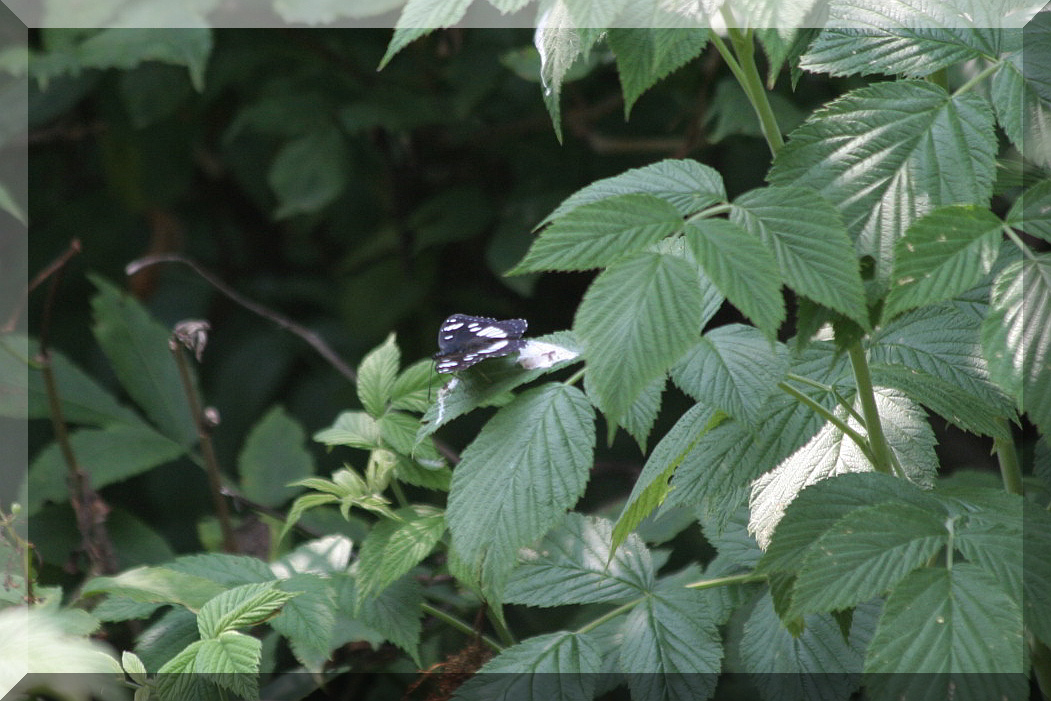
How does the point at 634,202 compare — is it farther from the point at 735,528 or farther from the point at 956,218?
the point at 735,528

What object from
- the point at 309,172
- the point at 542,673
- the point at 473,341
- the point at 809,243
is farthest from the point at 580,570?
the point at 309,172

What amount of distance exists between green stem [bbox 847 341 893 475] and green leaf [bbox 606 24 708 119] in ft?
0.58

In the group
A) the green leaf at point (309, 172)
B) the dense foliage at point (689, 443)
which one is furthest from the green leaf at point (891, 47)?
the green leaf at point (309, 172)

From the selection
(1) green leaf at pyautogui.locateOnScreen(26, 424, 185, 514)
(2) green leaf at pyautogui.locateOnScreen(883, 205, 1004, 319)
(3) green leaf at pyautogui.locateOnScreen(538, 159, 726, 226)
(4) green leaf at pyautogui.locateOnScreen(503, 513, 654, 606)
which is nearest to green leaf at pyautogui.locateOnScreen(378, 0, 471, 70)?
(3) green leaf at pyautogui.locateOnScreen(538, 159, 726, 226)

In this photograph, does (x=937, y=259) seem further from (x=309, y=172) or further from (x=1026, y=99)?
(x=309, y=172)

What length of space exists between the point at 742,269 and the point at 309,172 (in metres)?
1.02

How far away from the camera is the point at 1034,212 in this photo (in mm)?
464

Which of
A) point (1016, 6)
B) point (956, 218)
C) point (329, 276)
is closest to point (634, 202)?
point (956, 218)

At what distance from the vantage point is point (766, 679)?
Answer: 1.98 feet

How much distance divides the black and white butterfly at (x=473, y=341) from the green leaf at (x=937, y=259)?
0.21 metres

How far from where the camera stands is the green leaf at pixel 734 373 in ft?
1.58

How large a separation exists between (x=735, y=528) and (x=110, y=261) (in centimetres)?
131

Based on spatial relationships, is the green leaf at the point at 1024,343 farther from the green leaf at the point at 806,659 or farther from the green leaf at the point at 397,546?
the green leaf at the point at 397,546

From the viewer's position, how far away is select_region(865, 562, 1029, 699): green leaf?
1.35ft
